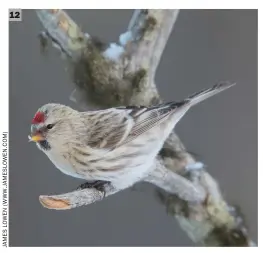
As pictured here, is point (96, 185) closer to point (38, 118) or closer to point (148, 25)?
point (38, 118)

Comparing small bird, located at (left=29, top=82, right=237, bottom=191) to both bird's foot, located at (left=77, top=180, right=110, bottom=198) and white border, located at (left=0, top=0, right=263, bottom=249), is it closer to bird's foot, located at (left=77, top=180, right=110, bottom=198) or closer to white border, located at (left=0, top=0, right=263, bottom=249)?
bird's foot, located at (left=77, top=180, right=110, bottom=198)

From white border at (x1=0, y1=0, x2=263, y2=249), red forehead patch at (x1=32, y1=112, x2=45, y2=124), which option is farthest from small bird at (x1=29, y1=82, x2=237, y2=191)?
white border at (x1=0, y1=0, x2=263, y2=249)

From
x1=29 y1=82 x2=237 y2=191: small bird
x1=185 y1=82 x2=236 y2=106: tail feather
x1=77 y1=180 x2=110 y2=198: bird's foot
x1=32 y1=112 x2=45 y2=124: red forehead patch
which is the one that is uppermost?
x1=185 y1=82 x2=236 y2=106: tail feather

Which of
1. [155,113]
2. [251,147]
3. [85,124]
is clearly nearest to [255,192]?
[251,147]

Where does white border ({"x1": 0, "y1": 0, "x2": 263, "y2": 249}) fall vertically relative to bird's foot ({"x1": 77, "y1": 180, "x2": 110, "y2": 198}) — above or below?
above
